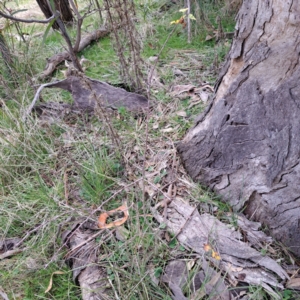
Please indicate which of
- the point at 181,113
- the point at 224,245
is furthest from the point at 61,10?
the point at 224,245

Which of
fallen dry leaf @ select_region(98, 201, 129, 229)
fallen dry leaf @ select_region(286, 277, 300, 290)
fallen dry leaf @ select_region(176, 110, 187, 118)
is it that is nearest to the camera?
fallen dry leaf @ select_region(286, 277, 300, 290)

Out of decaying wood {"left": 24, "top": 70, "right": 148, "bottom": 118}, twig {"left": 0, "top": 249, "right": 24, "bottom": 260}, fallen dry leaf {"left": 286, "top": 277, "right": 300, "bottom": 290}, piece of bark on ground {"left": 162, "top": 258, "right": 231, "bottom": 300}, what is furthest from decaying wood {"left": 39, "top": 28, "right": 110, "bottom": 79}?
fallen dry leaf {"left": 286, "top": 277, "right": 300, "bottom": 290}

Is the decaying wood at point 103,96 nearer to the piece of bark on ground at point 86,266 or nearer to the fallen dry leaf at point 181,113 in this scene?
the fallen dry leaf at point 181,113

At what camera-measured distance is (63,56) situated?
3.33 m

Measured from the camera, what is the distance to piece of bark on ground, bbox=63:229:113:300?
150 centimetres

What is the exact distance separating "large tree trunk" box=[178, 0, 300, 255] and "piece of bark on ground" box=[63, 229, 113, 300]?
0.79 metres

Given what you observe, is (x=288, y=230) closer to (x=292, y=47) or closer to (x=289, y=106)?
(x=289, y=106)

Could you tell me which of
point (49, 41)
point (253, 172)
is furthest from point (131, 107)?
point (49, 41)

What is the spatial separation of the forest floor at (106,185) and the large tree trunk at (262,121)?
0.16m

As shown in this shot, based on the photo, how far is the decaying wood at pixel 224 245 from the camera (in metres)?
1.44

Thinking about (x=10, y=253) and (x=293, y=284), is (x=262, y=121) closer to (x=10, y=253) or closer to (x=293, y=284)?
(x=293, y=284)

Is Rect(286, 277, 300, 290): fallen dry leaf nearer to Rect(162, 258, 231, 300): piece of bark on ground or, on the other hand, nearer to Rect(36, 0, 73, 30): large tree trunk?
Rect(162, 258, 231, 300): piece of bark on ground

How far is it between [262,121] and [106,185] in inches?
39.2

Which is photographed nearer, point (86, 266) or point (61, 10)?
point (86, 266)
